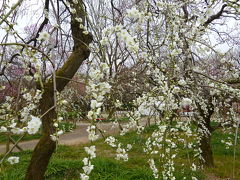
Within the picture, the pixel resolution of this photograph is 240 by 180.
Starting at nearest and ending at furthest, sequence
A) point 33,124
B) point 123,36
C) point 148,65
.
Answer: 1. point 33,124
2. point 123,36
3. point 148,65

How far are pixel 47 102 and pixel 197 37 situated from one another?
6.49 feet

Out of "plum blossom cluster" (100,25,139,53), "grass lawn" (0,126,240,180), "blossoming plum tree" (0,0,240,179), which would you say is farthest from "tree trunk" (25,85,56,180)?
"plum blossom cluster" (100,25,139,53)

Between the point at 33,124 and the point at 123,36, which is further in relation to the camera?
the point at 123,36

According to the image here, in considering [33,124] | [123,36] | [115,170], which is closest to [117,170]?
[115,170]

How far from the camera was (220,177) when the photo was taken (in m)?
4.39

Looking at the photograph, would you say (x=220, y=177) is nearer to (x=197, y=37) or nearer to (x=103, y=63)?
(x=197, y=37)

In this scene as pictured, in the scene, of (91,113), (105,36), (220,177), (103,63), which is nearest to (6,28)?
(105,36)

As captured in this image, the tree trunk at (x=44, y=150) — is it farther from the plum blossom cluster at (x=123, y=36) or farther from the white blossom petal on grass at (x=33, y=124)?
the white blossom petal on grass at (x=33, y=124)

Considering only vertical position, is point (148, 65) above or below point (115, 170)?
above

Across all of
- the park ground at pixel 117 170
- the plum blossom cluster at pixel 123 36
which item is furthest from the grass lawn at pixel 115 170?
the plum blossom cluster at pixel 123 36

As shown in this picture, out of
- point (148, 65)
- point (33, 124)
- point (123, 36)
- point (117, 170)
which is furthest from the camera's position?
point (117, 170)

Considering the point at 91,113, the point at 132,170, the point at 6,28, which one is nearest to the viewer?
the point at 91,113

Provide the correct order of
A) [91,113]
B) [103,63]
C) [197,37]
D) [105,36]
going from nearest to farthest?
[91,113] → [103,63] → [105,36] → [197,37]

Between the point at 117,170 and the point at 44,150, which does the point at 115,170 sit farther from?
the point at 44,150
